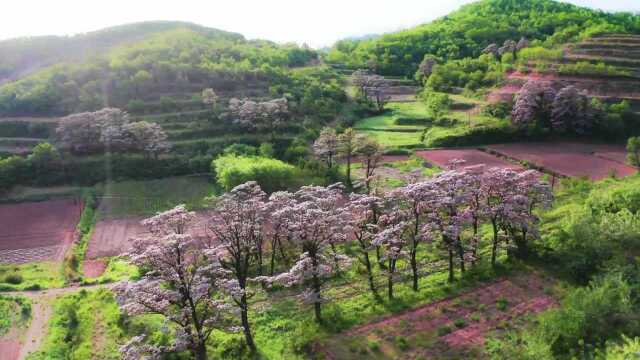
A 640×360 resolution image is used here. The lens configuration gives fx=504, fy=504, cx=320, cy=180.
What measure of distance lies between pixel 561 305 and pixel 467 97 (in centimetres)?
5177

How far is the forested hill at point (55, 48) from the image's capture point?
264ft

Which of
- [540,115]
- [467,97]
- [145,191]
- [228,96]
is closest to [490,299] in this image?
[145,191]

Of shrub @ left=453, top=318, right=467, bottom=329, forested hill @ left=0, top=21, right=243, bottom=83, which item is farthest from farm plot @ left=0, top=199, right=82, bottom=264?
forested hill @ left=0, top=21, right=243, bottom=83

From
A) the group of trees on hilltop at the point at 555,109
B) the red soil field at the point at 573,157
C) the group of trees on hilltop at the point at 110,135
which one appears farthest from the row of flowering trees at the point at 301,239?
the group of trees on hilltop at the point at 555,109

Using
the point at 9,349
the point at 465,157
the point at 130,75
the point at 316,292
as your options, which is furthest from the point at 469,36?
the point at 9,349

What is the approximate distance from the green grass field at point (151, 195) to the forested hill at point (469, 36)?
187 ft

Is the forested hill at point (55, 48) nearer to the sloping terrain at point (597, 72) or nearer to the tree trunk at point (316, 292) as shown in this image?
the sloping terrain at point (597, 72)

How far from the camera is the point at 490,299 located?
26.0 m

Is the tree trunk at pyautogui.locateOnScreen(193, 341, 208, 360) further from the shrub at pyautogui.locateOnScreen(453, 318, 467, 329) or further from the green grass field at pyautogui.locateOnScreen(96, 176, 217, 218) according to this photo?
the green grass field at pyautogui.locateOnScreen(96, 176, 217, 218)

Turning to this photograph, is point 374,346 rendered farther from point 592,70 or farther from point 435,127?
point 592,70

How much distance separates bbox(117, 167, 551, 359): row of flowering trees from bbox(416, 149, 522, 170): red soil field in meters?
19.1

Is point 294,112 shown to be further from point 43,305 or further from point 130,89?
point 43,305

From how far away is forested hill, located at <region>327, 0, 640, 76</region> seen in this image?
9644cm

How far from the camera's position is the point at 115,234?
128 feet
